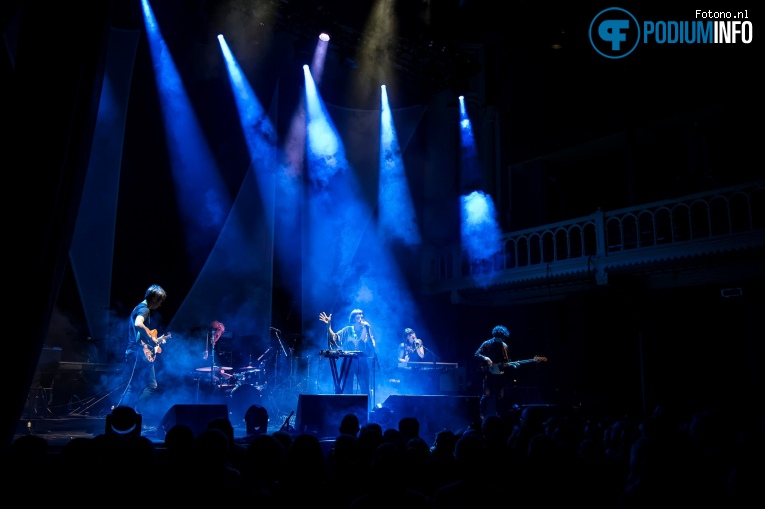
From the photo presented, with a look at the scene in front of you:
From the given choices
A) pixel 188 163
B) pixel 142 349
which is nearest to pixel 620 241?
pixel 188 163

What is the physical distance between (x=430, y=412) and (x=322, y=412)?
5.20 feet

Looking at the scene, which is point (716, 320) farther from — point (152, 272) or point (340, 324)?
point (152, 272)

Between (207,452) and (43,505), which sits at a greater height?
(207,452)

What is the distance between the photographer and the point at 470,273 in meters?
14.4

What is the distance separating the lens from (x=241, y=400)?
9.15 m

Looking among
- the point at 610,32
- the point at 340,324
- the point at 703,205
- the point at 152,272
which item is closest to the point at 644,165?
the point at 703,205

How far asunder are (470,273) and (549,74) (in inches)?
216

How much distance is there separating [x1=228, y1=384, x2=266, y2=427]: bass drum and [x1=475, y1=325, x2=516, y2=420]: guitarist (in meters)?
3.60

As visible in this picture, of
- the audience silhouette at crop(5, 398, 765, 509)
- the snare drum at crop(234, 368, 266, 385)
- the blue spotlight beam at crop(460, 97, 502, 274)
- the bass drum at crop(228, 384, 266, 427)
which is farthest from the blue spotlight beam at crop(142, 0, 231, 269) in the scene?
the audience silhouette at crop(5, 398, 765, 509)

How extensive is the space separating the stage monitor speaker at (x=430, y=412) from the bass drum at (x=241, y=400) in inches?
96.2

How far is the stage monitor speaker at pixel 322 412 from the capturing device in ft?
21.8

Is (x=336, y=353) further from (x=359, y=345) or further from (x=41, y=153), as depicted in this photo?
(x=41, y=153)

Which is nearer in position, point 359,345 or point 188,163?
point 359,345

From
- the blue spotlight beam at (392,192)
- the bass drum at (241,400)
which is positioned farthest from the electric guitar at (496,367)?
the blue spotlight beam at (392,192)
